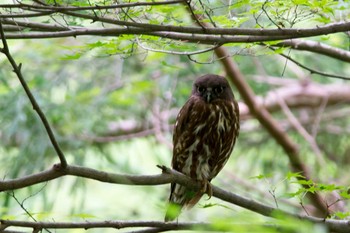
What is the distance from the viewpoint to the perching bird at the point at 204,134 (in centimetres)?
421

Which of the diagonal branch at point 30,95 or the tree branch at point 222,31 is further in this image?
the tree branch at point 222,31

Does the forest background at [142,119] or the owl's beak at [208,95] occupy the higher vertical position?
the forest background at [142,119]

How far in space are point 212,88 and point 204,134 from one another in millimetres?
323

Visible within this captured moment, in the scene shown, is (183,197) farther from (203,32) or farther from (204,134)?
(203,32)

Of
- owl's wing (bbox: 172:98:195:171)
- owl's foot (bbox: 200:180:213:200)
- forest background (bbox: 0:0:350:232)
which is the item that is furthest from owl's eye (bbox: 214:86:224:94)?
owl's foot (bbox: 200:180:213:200)

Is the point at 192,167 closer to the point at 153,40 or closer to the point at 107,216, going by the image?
the point at 153,40

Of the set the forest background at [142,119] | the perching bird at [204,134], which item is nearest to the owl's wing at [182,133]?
the perching bird at [204,134]

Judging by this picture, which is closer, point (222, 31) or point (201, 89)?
point (222, 31)

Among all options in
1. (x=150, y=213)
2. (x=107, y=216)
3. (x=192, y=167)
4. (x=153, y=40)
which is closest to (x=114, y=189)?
(x=150, y=213)

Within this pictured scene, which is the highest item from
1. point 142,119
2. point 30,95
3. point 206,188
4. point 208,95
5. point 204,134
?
point 142,119

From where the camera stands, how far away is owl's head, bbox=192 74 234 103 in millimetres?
4362

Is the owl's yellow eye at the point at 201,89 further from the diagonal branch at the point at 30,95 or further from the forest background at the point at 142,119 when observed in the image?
the diagonal branch at the point at 30,95

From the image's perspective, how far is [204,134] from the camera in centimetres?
421

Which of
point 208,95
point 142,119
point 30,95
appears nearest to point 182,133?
point 208,95
